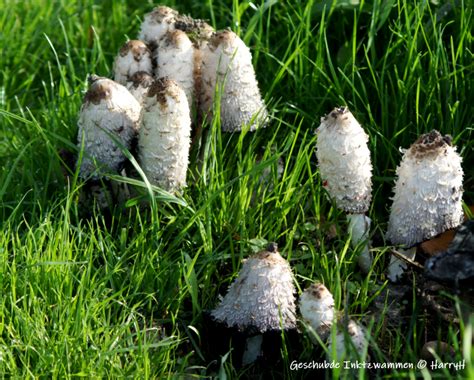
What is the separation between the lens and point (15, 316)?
2230mm

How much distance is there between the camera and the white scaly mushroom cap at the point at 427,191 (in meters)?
2.36

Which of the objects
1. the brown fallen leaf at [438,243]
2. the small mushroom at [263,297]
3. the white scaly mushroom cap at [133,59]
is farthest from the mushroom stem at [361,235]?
the white scaly mushroom cap at [133,59]

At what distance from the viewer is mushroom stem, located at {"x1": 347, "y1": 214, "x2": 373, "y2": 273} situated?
267 cm

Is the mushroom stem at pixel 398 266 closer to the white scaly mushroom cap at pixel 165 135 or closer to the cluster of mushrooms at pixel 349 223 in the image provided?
the cluster of mushrooms at pixel 349 223

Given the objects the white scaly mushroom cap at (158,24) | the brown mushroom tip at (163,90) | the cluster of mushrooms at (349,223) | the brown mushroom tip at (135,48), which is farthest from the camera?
the white scaly mushroom cap at (158,24)

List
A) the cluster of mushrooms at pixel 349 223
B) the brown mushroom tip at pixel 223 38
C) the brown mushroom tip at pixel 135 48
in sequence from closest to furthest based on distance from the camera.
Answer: the cluster of mushrooms at pixel 349 223 < the brown mushroom tip at pixel 223 38 < the brown mushroom tip at pixel 135 48

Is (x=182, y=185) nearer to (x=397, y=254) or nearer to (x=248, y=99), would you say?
(x=248, y=99)

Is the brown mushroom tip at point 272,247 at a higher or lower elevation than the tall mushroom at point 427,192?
lower

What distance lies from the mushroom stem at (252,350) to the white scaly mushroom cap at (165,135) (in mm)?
647

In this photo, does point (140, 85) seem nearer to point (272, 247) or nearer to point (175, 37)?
point (175, 37)

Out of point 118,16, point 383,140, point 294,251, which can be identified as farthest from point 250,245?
point 118,16

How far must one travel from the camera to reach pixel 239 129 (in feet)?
9.53

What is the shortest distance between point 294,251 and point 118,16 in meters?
1.98

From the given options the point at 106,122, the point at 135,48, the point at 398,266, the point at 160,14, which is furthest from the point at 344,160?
the point at 160,14
